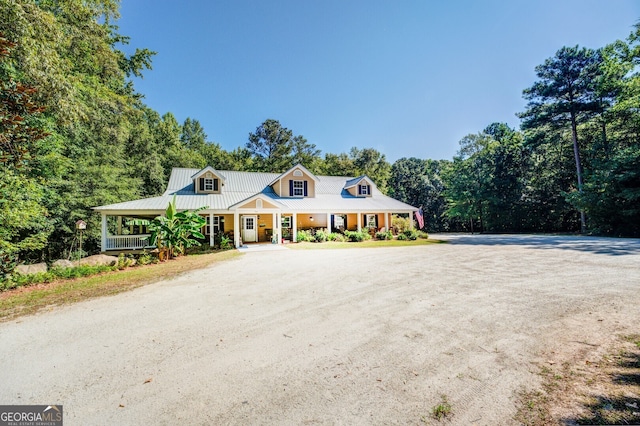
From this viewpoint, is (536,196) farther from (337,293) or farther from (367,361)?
(367,361)

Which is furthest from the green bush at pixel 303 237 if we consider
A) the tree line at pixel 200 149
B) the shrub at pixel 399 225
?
the tree line at pixel 200 149

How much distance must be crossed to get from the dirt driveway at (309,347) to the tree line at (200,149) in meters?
6.41

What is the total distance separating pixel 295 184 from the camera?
76.0 ft

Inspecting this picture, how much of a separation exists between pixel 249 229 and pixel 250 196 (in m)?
2.57

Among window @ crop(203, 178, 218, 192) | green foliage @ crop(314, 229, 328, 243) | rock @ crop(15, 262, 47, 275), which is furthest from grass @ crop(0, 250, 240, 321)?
window @ crop(203, 178, 218, 192)

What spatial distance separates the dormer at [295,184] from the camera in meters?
22.8

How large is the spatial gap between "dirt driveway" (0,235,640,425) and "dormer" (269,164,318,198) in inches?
629

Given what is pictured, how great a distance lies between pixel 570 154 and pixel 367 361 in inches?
1501

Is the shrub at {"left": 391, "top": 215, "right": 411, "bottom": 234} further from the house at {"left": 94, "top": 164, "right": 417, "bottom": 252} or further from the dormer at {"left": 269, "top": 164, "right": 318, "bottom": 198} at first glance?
the dormer at {"left": 269, "top": 164, "right": 318, "bottom": 198}

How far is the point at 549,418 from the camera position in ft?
7.60

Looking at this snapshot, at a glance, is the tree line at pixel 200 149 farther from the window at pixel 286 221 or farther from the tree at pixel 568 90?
the window at pixel 286 221

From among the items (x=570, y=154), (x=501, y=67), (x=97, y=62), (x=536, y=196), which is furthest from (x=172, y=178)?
(x=570, y=154)

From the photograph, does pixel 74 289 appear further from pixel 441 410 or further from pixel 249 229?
pixel 249 229

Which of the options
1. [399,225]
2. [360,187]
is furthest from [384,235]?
[360,187]
